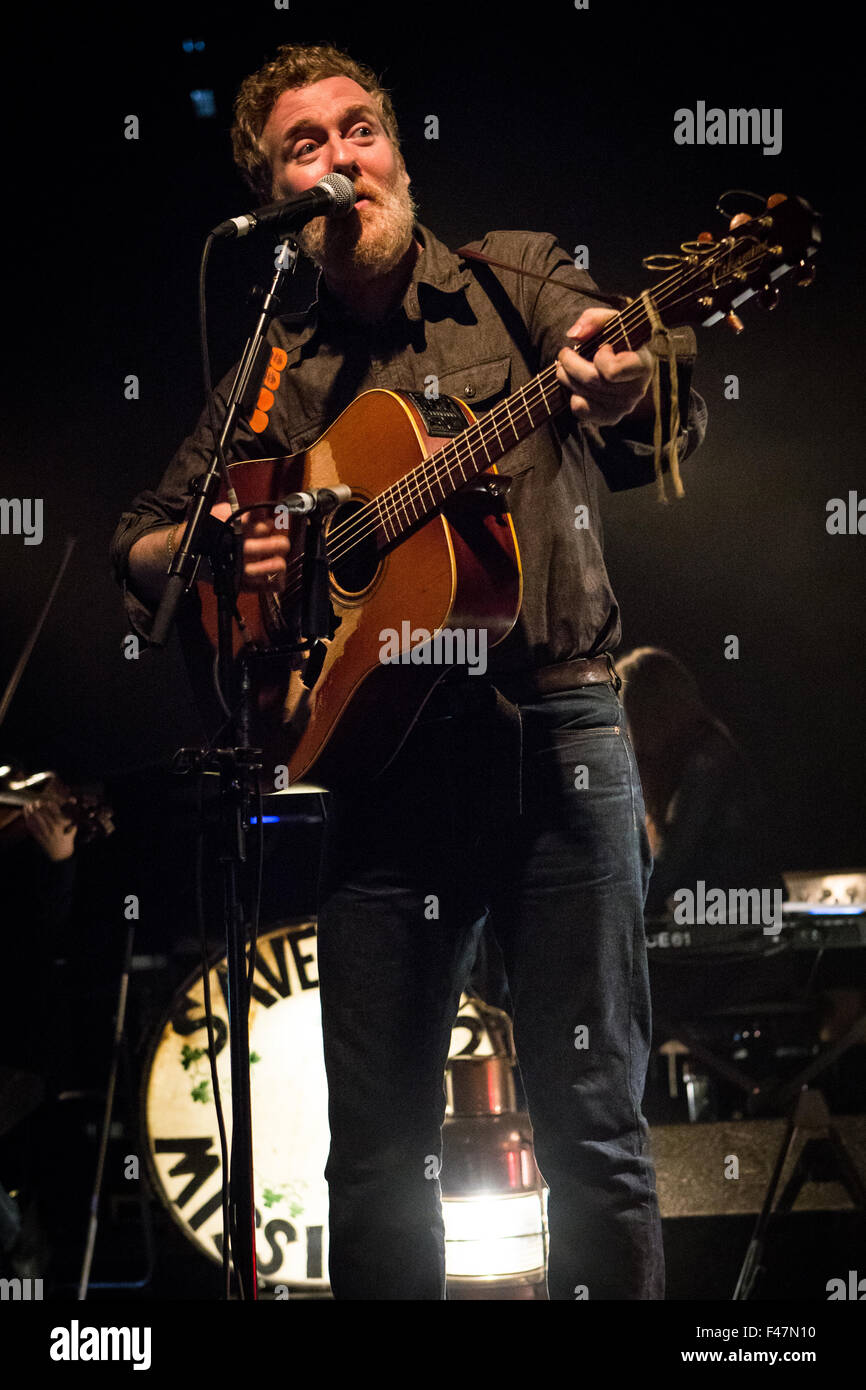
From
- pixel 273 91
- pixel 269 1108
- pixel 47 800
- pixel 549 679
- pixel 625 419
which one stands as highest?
pixel 273 91

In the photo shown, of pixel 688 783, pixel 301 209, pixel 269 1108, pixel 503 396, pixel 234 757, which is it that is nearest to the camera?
pixel 234 757

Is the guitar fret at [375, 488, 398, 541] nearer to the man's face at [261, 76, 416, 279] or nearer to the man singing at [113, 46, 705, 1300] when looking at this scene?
the man singing at [113, 46, 705, 1300]

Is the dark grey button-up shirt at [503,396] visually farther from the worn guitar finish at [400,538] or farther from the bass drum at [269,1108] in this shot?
the bass drum at [269,1108]

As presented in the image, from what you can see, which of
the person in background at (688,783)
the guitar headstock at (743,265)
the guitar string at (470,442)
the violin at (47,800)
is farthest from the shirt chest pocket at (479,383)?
the person in background at (688,783)

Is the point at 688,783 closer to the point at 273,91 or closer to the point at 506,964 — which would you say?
the point at 506,964

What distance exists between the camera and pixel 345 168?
1937 millimetres

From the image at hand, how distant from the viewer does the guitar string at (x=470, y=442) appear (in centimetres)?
152

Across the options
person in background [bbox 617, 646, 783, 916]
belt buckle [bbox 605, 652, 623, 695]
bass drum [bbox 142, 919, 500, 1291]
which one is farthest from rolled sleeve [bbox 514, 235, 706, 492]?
person in background [bbox 617, 646, 783, 916]

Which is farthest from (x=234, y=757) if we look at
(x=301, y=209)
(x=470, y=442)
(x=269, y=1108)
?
(x=269, y=1108)

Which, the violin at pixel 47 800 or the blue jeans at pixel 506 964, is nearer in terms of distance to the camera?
the blue jeans at pixel 506 964

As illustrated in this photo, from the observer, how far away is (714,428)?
11.5 ft

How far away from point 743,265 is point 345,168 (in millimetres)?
756

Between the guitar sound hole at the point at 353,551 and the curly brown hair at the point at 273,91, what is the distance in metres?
0.67
